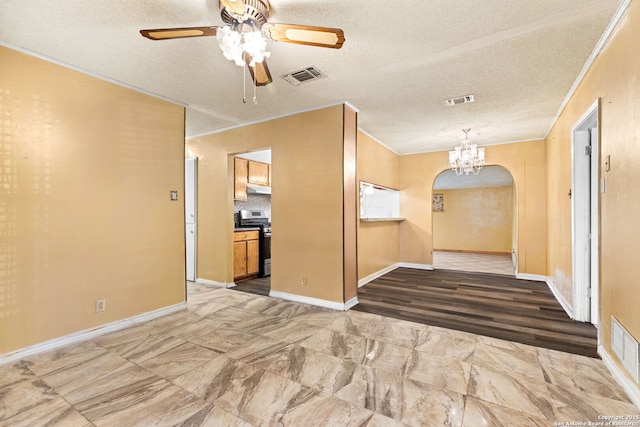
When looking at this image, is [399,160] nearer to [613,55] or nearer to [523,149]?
[523,149]

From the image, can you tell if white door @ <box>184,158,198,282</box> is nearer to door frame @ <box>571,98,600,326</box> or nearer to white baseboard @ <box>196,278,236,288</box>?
white baseboard @ <box>196,278,236,288</box>

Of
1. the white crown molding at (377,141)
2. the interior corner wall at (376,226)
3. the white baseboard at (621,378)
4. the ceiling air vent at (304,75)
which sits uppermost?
the ceiling air vent at (304,75)

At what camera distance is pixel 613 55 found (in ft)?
6.88

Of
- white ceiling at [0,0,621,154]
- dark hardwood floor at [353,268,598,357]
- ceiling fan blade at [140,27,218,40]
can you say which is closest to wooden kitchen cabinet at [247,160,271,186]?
white ceiling at [0,0,621,154]

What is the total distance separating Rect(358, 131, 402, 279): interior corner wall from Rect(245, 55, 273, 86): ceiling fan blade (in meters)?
2.59

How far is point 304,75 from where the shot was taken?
2846 millimetres

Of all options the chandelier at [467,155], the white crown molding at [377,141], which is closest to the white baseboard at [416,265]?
the chandelier at [467,155]

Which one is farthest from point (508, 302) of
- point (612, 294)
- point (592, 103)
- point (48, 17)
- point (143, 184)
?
point (48, 17)

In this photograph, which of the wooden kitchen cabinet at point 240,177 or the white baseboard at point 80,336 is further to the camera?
the wooden kitchen cabinet at point 240,177

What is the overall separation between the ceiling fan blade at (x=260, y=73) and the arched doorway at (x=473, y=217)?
7022 mm

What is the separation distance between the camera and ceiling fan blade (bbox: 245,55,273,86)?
2.05 m

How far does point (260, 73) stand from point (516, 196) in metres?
5.61

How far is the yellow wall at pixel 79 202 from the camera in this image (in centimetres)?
235

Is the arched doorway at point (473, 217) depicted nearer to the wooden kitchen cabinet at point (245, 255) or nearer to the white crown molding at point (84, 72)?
the wooden kitchen cabinet at point (245, 255)
